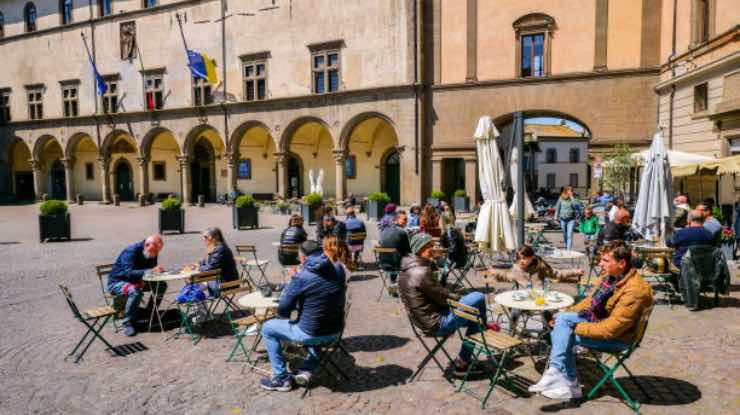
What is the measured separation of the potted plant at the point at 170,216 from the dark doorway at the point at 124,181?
910 inches

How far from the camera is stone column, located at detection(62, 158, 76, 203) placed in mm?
35656

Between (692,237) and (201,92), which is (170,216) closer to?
(692,237)

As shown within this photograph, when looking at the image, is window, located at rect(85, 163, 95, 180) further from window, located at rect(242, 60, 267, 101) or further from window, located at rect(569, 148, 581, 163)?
window, located at rect(569, 148, 581, 163)

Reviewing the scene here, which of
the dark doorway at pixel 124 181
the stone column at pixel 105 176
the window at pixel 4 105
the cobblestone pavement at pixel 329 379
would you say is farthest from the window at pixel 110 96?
the cobblestone pavement at pixel 329 379

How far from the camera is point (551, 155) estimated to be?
2351 inches

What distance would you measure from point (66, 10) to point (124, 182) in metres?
12.3

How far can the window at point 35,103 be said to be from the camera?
36.0 meters

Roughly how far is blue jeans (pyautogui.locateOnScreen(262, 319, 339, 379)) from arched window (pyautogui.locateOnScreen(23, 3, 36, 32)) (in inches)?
1611

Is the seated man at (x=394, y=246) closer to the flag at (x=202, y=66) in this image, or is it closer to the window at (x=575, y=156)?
the flag at (x=202, y=66)

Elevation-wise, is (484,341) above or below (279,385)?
above

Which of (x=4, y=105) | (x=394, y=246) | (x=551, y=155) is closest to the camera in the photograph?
(x=394, y=246)

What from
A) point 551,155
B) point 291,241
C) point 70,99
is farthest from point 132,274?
point 551,155

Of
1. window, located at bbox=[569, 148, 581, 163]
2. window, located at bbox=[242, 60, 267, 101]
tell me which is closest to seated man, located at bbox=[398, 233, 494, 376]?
window, located at bbox=[242, 60, 267, 101]

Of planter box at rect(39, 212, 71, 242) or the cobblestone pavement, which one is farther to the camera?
planter box at rect(39, 212, 71, 242)
